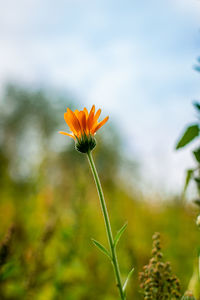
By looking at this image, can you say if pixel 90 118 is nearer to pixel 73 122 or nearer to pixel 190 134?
pixel 73 122

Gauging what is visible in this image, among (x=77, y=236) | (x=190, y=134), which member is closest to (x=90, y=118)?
(x=190, y=134)

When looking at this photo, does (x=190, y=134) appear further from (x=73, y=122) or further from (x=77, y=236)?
(x=77, y=236)

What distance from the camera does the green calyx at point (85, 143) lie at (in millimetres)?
650

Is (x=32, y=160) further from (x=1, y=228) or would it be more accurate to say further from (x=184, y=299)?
(x=184, y=299)

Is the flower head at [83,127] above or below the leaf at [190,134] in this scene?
above

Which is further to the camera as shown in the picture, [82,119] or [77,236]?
[77,236]

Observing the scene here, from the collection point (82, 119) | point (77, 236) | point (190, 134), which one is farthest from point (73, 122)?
point (77, 236)

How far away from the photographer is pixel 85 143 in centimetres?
65

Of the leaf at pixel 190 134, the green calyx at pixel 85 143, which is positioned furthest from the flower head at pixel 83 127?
the leaf at pixel 190 134

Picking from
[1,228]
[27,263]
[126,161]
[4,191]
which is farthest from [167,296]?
[126,161]

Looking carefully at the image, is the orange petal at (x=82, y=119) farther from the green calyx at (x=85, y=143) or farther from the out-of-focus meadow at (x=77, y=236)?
the out-of-focus meadow at (x=77, y=236)

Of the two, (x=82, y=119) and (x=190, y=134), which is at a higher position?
(x=82, y=119)

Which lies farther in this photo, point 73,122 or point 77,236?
point 77,236

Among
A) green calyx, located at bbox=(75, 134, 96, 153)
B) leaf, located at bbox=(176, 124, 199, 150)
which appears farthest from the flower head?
leaf, located at bbox=(176, 124, 199, 150)
